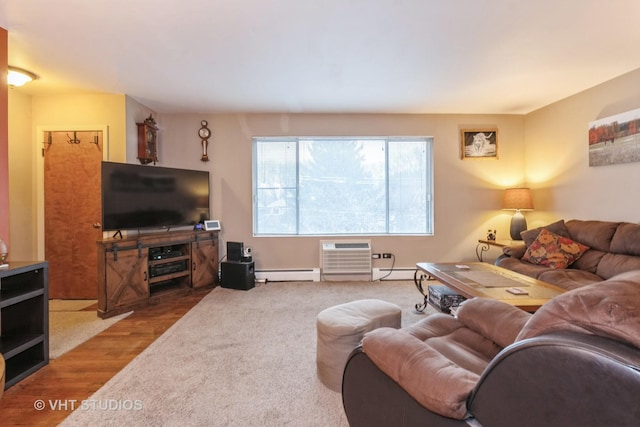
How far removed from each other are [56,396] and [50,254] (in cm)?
249

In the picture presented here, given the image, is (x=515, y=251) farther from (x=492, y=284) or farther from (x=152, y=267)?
(x=152, y=267)

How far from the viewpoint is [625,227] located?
2.78 m

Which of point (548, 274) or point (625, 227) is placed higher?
point (625, 227)

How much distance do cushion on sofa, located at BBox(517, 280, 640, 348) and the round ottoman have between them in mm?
1115

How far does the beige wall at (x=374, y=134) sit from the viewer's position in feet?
14.0

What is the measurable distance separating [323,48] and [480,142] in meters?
3.10

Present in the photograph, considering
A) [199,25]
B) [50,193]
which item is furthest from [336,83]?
[50,193]

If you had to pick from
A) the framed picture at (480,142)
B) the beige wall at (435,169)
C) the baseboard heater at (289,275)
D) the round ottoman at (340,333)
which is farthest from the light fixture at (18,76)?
the framed picture at (480,142)

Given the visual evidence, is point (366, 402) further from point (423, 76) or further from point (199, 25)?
point (423, 76)

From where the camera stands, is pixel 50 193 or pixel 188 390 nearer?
pixel 188 390

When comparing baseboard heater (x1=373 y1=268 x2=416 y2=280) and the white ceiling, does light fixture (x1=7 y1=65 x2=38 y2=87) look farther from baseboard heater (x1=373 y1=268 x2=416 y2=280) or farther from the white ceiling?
baseboard heater (x1=373 y1=268 x2=416 y2=280)

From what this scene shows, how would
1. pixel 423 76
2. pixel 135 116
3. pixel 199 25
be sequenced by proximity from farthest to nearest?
pixel 135 116
pixel 423 76
pixel 199 25

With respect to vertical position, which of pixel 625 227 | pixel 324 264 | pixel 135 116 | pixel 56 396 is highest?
pixel 135 116

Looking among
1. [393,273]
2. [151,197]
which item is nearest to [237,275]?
[151,197]
